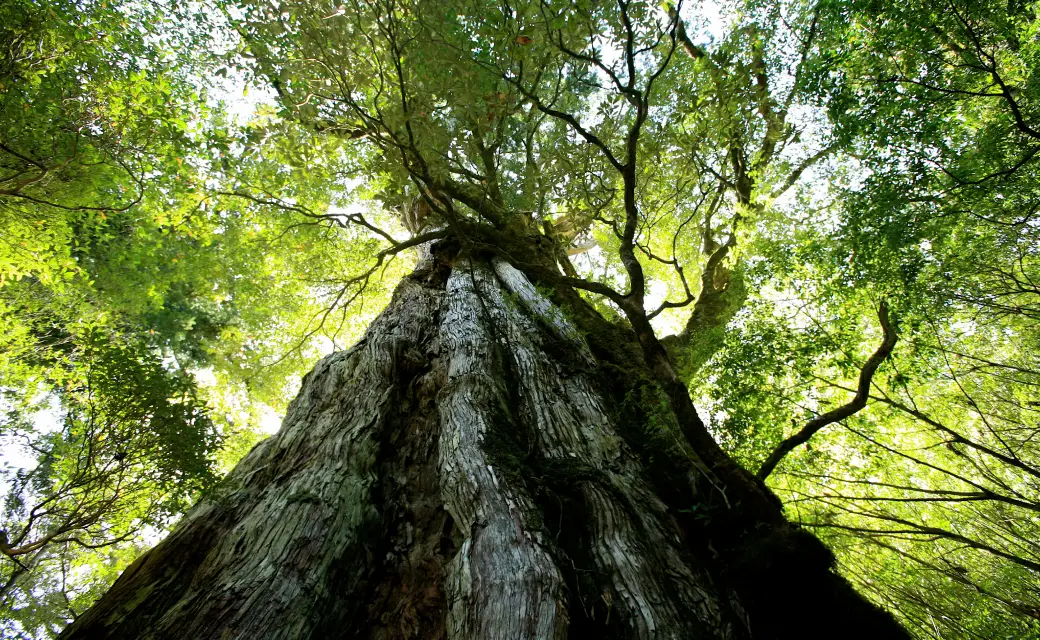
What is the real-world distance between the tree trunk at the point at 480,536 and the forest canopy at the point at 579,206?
1.01 m

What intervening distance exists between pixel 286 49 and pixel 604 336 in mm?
3914

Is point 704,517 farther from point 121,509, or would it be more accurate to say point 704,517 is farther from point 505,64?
point 121,509

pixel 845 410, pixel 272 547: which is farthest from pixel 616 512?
pixel 845 410

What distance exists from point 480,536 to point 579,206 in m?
3.90

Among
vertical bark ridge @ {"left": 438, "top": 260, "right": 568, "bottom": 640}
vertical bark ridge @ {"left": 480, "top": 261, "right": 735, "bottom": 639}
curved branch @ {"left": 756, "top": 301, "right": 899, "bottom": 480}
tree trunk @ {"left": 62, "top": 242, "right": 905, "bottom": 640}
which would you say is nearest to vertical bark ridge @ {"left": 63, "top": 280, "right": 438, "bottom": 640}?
tree trunk @ {"left": 62, "top": 242, "right": 905, "bottom": 640}

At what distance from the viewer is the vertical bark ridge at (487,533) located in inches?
68.6

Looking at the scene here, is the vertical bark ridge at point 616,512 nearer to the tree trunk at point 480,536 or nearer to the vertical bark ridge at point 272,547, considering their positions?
the tree trunk at point 480,536

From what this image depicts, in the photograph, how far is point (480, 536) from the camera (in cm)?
214

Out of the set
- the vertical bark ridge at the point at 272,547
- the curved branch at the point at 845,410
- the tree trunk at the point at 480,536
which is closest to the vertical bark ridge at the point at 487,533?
the tree trunk at the point at 480,536

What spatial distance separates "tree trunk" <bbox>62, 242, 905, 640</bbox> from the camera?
1.86 meters

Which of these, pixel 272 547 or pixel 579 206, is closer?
pixel 272 547

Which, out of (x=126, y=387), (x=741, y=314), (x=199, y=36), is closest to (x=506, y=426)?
(x=126, y=387)

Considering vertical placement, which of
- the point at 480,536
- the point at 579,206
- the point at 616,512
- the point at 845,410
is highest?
the point at 579,206

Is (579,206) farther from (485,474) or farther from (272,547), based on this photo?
(272,547)
